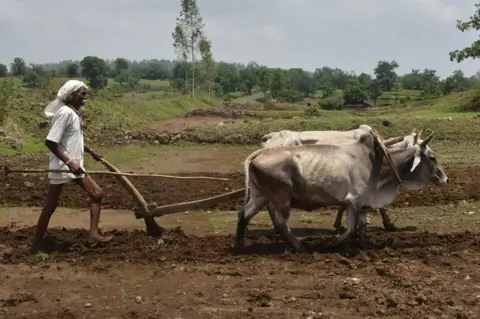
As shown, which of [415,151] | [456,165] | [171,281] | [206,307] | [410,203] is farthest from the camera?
[456,165]

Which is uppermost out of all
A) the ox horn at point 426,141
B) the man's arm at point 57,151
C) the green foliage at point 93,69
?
the green foliage at point 93,69

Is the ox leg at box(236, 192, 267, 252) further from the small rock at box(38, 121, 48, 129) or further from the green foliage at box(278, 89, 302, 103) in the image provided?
the green foliage at box(278, 89, 302, 103)

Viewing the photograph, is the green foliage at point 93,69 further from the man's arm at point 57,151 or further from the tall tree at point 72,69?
the man's arm at point 57,151

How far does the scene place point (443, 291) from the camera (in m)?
6.88

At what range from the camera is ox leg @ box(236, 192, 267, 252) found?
8578 millimetres

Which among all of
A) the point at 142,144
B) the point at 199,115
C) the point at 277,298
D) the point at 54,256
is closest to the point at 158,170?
the point at 142,144

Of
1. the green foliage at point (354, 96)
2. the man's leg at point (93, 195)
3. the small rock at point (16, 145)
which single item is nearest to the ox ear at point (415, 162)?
the man's leg at point (93, 195)

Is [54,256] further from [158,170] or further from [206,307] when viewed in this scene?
[158,170]

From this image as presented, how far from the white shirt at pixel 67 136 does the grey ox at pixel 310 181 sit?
239 cm

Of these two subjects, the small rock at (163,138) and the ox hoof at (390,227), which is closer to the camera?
the ox hoof at (390,227)

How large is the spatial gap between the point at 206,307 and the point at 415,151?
481 cm

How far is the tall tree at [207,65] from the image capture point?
54531 mm

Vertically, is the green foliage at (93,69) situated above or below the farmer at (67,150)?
above

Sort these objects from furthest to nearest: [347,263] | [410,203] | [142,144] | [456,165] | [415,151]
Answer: [142,144] → [456,165] → [410,203] → [415,151] → [347,263]
